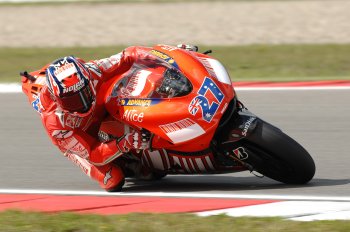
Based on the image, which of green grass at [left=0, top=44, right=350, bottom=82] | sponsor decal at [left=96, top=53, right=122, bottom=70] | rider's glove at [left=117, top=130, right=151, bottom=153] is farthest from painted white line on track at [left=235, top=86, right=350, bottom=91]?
rider's glove at [left=117, top=130, right=151, bottom=153]

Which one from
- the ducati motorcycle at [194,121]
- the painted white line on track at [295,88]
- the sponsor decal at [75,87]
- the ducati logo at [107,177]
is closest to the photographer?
the sponsor decal at [75,87]

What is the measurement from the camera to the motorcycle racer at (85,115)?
248 inches

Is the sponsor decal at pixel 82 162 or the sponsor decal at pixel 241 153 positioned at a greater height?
the sponsor decal at pixel 241 153

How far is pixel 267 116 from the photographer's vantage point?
9.37 metres

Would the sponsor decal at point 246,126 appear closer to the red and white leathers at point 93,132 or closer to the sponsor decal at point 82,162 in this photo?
the red and white leathers at point 93,132

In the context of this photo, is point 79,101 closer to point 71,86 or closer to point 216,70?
point 71,86

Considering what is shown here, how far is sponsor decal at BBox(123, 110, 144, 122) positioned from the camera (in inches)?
252

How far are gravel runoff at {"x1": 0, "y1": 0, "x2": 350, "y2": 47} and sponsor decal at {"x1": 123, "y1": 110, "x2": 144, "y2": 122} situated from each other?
863 cm

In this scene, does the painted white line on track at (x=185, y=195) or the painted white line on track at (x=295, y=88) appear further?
the painted white line on track at (x=295, y=88)

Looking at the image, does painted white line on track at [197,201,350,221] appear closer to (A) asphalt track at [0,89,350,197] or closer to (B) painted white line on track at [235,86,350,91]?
(A) asphalt track at [0,89,350,197]

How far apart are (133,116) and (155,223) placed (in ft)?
4.30

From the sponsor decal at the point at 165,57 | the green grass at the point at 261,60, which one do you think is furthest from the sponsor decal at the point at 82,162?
the green grass at the point at 261,60

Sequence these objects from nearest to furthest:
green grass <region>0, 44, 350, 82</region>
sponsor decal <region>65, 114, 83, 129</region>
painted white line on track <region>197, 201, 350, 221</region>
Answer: painted white line on track <region>197, 201, 350, 221</region>, sponsor decal <region>65, 114, 83, 129</region>, green grass <region>0, 44, 350, 82</region>

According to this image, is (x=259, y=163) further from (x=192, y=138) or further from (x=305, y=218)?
(x=305, y=218)
